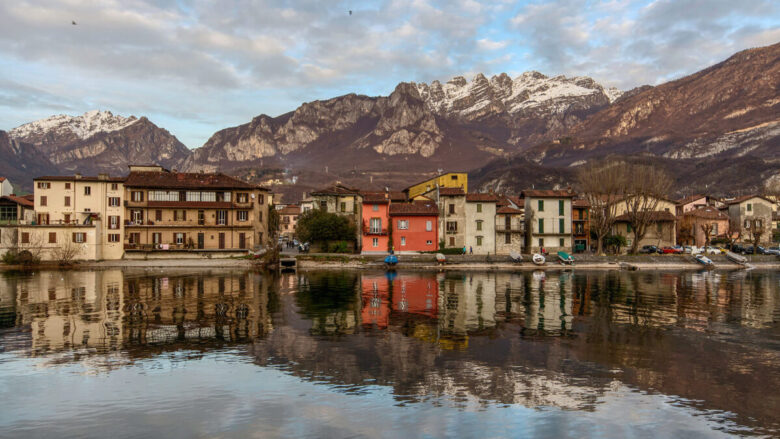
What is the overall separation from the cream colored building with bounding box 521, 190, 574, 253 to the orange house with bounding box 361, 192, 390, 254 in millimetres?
23933

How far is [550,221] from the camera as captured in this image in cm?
7800

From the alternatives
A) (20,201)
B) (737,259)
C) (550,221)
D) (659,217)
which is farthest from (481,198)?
(20,201)

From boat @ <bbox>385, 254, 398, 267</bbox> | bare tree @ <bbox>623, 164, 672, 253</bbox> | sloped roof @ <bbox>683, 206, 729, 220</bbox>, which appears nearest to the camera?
boat @ <bbox>385, 254, 398, 267</bbox>

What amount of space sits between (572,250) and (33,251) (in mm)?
81274

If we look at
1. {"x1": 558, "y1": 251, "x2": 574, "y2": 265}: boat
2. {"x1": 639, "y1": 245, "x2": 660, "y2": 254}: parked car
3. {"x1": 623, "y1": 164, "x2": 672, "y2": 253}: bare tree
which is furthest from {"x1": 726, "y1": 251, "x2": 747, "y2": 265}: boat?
{"x1": 558, "y1": 251, "x2": 574, "y2": 265}: boat

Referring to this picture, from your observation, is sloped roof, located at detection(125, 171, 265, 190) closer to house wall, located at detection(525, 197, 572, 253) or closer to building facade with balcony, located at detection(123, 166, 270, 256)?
building facade with balcony, located at detection(123, 166, 270, 256)

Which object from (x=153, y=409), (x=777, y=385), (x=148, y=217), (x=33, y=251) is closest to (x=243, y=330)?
(x=153, y=409)

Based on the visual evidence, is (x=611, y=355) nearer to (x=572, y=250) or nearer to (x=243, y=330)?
(x=243, y=330)

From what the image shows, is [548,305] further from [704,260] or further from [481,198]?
[704,260]

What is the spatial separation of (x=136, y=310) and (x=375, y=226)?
1737 inches

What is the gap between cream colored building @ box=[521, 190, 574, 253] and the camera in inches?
3059

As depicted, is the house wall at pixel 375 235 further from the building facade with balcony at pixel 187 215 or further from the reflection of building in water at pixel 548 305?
the reflection of building in water at pixel 548 305

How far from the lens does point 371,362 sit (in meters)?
19.8

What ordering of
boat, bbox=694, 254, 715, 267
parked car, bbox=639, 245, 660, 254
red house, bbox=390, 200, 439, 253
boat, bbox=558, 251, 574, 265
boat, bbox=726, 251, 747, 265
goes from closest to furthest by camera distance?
boat, bbox=558, 251, 574, 265 < boat, bbox=694, 254, 715, 267 < boat, bbox=726, 251, 747, 265 < red house, bbox=390, 200, 439, 253 < parked car, bbox=639, 245, 660, 254
